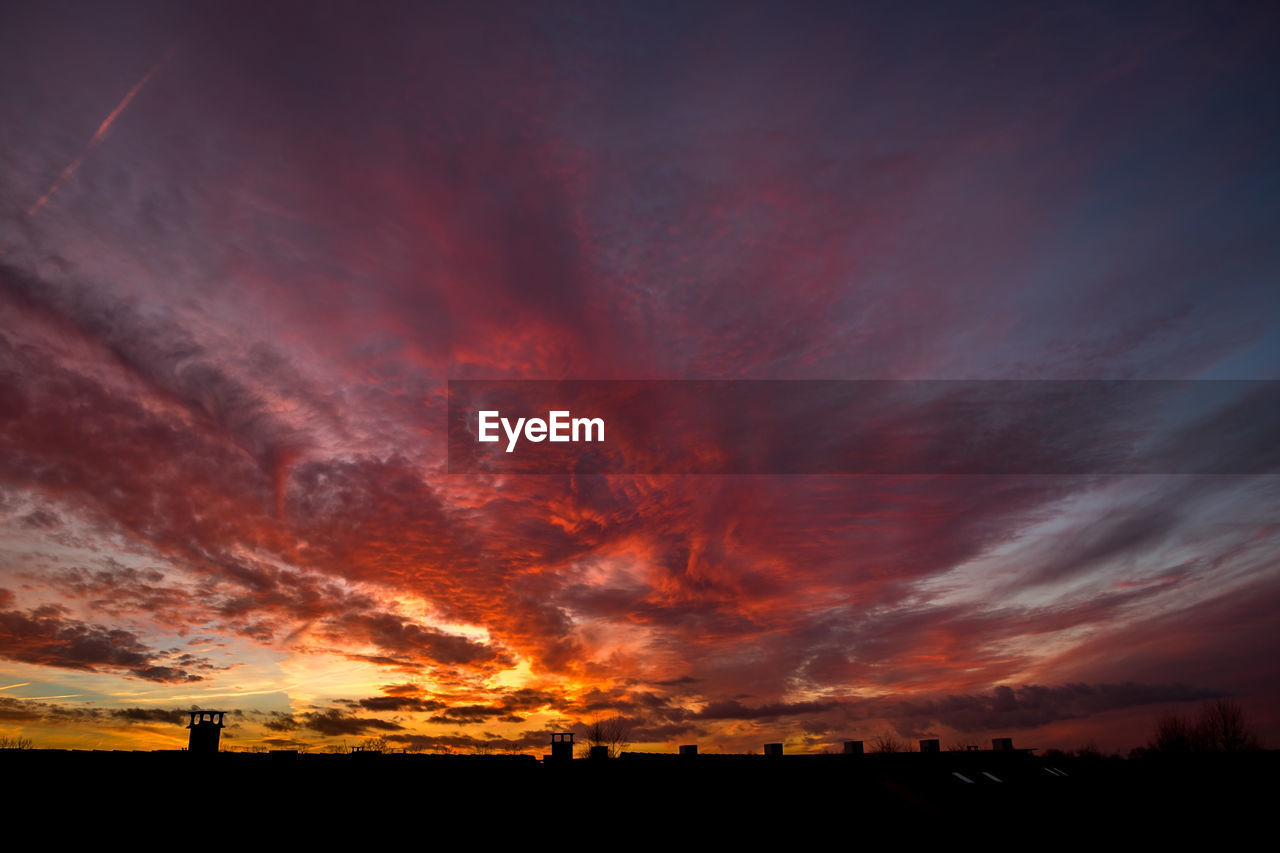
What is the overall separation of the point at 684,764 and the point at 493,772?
47.6ft

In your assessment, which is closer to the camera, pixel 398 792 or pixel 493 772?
pixel 398 792

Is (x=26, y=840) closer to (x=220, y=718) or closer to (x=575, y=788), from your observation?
(x=220, y=718)

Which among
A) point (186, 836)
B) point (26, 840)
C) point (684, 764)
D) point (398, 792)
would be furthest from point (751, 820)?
point (26, 840)

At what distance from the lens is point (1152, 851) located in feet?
133

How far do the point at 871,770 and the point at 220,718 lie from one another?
38687 millimetres

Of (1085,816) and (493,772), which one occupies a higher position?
(493,772)

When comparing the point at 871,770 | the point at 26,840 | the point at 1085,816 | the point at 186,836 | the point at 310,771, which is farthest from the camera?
the point at 871,770

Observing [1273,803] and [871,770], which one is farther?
[871,770]

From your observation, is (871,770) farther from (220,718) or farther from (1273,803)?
(220,718)

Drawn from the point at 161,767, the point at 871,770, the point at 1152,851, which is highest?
the point at 161,767

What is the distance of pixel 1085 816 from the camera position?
42.8 m

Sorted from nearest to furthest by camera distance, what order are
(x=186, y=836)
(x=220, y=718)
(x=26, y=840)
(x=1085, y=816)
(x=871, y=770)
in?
(x=26, y=840), (x=186, y=836), (x=220, y=718), (x=1085, y=816), (x=871, y=770)

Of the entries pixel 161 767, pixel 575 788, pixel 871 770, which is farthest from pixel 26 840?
pixel 871 770

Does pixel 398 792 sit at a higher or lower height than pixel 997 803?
higher
